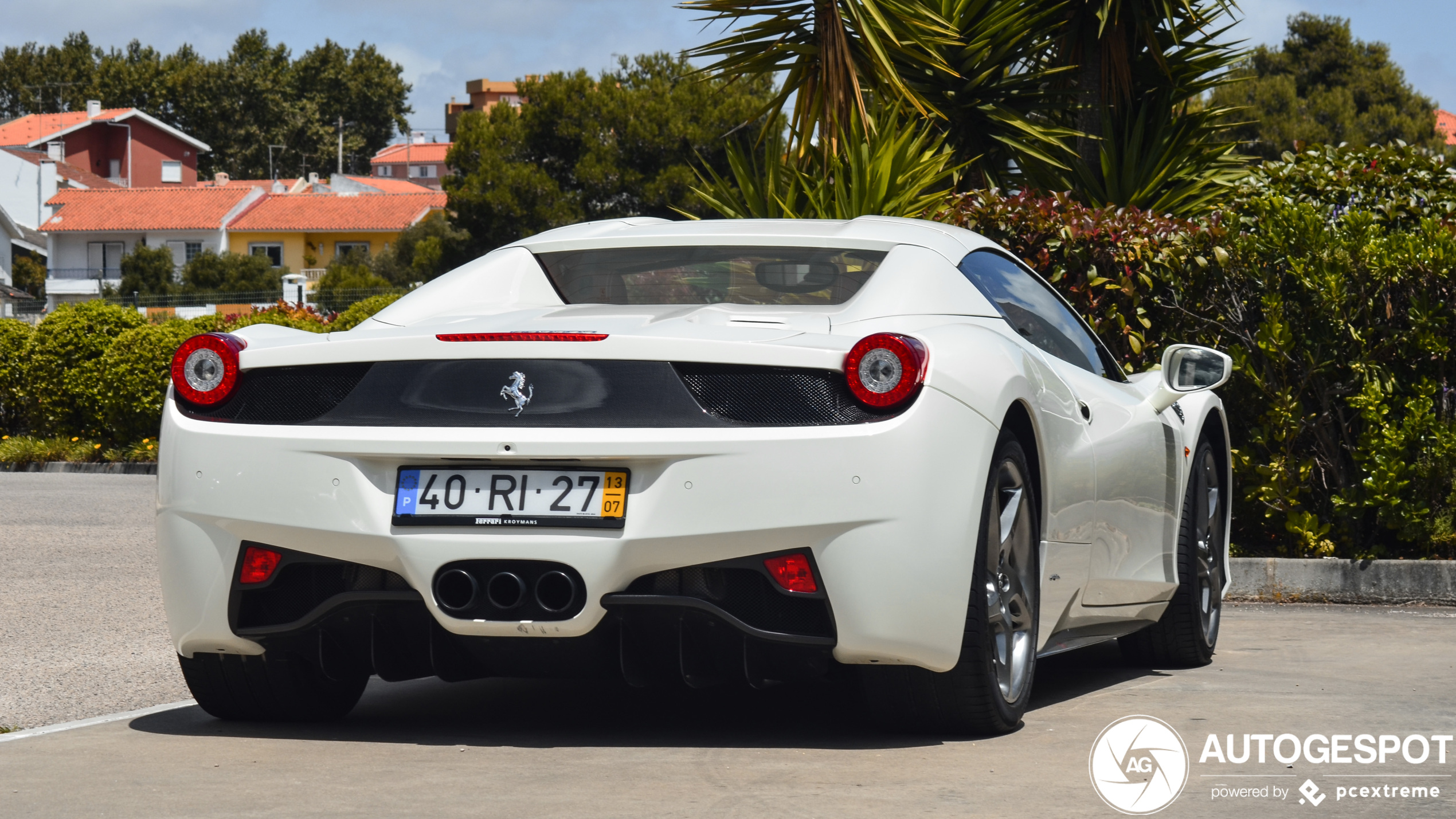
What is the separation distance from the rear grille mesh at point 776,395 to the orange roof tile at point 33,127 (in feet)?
340

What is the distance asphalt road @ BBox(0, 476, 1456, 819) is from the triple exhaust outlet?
0.37 meters

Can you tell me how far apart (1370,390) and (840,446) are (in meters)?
Result: 4.93

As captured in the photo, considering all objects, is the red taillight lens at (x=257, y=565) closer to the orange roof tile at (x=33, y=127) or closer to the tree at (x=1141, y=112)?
the tree at (x=1141, y=112)

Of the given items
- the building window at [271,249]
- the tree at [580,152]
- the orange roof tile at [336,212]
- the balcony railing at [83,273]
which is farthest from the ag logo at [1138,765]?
the building window at [271,249]

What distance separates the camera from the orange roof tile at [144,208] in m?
84.2

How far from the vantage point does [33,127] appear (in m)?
105

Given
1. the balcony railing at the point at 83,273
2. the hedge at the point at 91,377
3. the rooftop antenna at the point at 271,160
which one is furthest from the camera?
the rooftop antenna at the point at 271,160

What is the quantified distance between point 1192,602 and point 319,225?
85.0 m

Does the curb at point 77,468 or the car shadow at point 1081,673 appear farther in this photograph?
the curb at point 77,468

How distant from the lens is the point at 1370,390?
8047mm

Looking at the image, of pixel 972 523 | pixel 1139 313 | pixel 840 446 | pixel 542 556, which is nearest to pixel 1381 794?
pixel 972 523

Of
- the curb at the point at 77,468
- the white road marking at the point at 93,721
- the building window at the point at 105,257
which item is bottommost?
the curb at the point at 77,468

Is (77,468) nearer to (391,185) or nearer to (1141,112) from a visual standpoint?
(1141,112)

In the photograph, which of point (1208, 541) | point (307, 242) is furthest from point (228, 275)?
point (1208, 541)
